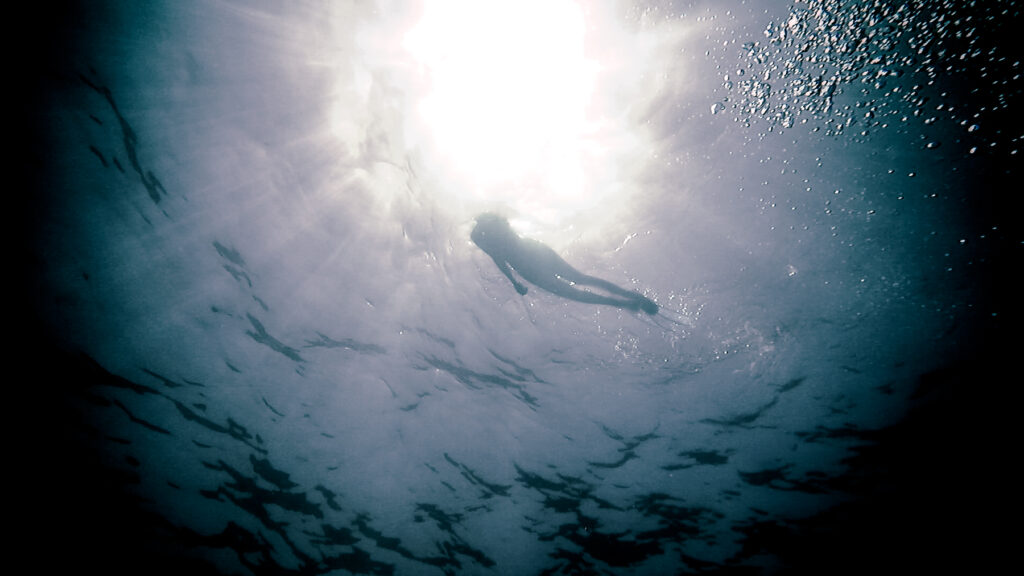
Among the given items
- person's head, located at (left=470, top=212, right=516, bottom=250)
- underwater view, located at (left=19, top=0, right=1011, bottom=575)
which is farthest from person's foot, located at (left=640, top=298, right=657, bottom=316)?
person's head, located at (left=470, top=212, right=516, bottom=250)

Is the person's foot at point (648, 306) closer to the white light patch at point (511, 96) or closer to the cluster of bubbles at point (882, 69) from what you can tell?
the white light patch at point (511, 96)

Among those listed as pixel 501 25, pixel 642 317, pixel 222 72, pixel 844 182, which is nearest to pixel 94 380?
pixel 222 72

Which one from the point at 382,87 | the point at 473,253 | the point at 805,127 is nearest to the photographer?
the point at 805,127

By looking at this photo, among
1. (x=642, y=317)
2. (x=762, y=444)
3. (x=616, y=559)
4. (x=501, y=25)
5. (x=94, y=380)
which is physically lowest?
(x=616, y=559)

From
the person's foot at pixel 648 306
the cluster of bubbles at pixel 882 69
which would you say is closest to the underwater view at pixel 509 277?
the cluster of bubbles at pixel 882 69

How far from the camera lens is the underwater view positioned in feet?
18.0

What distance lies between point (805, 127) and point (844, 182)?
1.28 m

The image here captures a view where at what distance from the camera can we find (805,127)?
565 cm

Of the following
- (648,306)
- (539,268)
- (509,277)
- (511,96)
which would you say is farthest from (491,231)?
(648,306)

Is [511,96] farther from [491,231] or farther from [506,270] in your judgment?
[506,270]

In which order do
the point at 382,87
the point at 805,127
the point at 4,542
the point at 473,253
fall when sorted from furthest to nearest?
the point at 4,542, the point at 473,253, the point at 382,87, the point at 805,127

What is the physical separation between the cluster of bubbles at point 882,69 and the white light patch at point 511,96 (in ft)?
7.75

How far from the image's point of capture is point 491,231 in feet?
23.3

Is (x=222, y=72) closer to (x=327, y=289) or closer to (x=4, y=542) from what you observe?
(x=327, y=289)
